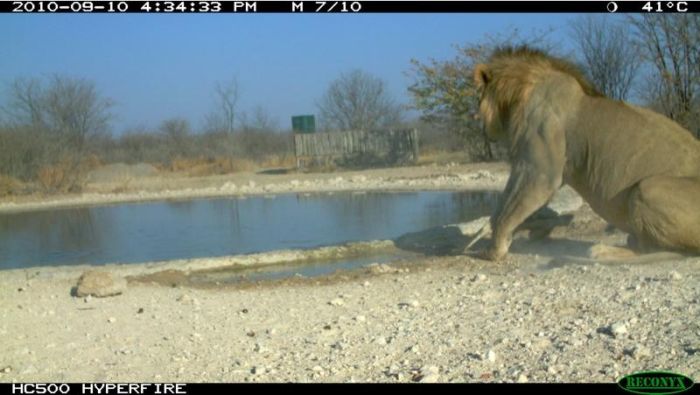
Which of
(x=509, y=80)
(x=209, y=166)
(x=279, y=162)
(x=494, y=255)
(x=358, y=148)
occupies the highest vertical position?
(x=509, y=80)

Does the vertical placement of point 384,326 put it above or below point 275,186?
above

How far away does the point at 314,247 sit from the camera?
481 inches

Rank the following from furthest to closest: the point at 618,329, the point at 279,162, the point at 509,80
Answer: the point at 279,162, the point at 509,80, the point at 618,329

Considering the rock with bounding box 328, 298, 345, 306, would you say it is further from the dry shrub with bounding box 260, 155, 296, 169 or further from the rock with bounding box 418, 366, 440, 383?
the dry shrub with bounding box 260, 155, 296, 169

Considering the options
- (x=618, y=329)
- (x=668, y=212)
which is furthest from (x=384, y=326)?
(x=668, y=212)

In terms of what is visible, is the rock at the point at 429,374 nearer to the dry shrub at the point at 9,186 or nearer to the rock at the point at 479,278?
the rock at the point at 479,278

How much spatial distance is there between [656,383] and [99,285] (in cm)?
646

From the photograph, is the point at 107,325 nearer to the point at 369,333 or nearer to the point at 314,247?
the point at 369,333

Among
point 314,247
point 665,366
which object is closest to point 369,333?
point 665,366

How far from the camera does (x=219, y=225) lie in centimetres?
1612

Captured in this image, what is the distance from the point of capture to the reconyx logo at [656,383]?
180 inches

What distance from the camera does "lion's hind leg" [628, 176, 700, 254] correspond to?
8008mm

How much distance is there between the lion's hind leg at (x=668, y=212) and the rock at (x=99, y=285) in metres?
5.84

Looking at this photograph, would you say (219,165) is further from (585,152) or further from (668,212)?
(668,212)
